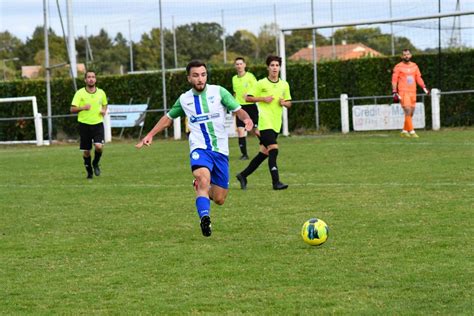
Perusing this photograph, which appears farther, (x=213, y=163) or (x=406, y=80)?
(x=406, y=80)

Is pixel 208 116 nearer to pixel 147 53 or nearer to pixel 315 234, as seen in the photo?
pixel 315 234

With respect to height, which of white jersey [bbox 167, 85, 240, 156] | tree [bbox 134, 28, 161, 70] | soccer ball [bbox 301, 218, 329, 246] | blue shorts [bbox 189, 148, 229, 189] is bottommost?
soccer ball [bbox 301, 218, 329, 246]

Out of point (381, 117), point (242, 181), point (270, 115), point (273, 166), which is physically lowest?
point (242, 181)

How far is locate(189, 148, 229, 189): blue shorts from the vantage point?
914 centimetres

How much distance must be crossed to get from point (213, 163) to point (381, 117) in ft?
57.1

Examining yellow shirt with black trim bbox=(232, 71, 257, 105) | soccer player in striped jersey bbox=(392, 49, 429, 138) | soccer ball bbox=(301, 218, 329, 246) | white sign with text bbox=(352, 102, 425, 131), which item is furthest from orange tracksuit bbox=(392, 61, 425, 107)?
soccer ball bbox=(301, 218, 329, 246)

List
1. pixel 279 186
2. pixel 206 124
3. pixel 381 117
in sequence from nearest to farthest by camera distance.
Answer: pixel 206 124
pixel 279 186
pixel 381 117

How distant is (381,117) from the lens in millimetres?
26062

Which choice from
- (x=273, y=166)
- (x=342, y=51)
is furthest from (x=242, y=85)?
(x=342, y=51)

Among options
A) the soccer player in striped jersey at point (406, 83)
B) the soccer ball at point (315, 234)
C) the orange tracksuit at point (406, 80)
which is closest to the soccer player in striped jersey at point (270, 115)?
the soccer ball at point (315, 234)

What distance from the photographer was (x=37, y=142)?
2942 cm

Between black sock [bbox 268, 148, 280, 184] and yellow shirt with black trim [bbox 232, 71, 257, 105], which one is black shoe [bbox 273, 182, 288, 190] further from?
yellow shirt with black trim [bbox 232, 71, 257, 105]

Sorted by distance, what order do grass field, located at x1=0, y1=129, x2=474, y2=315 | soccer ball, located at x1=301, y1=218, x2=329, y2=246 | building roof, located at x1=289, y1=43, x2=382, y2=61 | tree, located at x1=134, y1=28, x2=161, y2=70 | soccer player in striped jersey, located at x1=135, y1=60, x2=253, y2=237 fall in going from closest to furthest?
grass field, located at x1=0, y1=129, x2=474, y2=315 → soccer ball, located at x1=301, y1=218, x2=329, y2=246 → soccer player in striped jersey, located at x1=135, y1=60, x2=253, y2=237 → building roof, located at x1=289, y1=43, x2=382, y2=61 → tree, located at x1=134, y1=28, x2=161, y2=70

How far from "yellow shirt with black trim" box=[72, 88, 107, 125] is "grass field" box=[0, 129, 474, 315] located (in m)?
1.20
